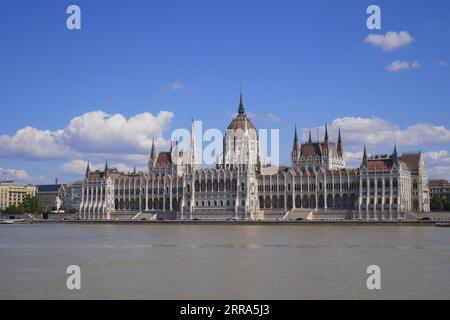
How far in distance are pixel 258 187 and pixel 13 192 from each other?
9339cm

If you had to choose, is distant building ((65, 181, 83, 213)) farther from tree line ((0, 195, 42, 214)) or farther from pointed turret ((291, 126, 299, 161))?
pointed turret ((291, 126, 299, 161))

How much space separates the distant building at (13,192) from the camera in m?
185

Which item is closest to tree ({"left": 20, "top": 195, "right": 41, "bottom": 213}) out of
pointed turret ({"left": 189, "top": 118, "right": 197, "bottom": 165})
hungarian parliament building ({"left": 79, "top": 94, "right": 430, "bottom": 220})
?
hungarian parliament building ({"left": 79, "top": 94, "right": 430, "bottom": 220})

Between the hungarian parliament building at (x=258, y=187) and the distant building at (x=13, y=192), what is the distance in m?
53.7

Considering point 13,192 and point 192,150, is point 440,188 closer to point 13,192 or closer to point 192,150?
point 192,150

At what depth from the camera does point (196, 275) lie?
3325cm

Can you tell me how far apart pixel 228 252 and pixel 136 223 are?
71.1 meters

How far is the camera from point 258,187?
11869 cm

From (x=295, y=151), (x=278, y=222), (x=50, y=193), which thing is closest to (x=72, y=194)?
(x=50, y=193)

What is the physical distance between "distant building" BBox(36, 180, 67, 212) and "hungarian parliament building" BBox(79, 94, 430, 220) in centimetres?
4723

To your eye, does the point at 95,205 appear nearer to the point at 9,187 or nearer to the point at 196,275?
the point at 9,187

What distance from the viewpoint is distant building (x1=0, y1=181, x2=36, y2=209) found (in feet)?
607

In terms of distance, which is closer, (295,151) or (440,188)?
(295,151)
